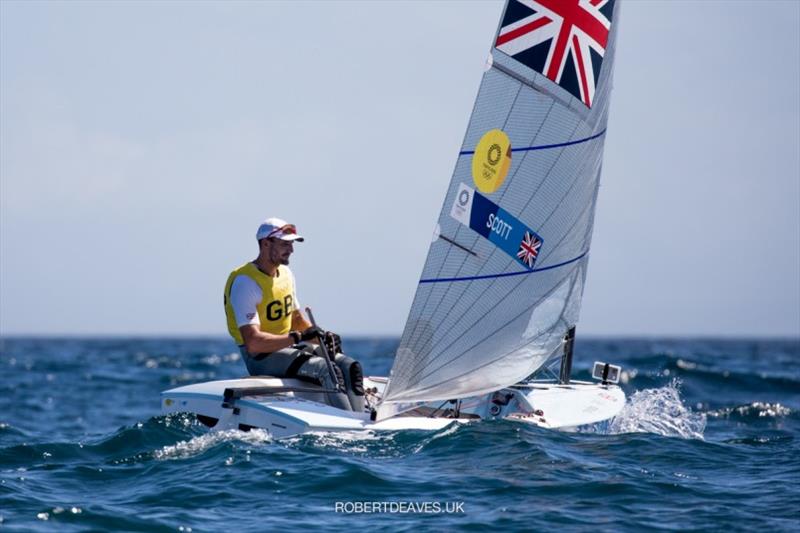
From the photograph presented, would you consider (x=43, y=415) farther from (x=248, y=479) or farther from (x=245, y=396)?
(x=248, y=479)

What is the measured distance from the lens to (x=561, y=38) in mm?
9539

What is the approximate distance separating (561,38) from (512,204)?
54.9 inches

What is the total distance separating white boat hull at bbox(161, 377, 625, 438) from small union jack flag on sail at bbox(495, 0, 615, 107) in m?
2.59

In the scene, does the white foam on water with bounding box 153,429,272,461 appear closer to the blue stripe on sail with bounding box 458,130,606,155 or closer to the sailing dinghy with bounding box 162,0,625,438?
the sailing dinghy with bounding box 162,0,625,438

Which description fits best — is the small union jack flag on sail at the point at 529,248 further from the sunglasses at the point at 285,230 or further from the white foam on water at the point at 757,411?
the white foam on water at the point at 757,411

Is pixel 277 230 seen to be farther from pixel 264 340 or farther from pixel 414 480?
pixel 414 480

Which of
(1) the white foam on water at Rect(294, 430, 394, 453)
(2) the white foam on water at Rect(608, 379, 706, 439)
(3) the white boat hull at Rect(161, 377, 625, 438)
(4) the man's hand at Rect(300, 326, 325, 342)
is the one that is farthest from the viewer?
(2) the white foam on water at Rect(608, 379, 706, 439)

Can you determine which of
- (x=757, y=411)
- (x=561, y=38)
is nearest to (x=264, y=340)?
(x=561, y=38)

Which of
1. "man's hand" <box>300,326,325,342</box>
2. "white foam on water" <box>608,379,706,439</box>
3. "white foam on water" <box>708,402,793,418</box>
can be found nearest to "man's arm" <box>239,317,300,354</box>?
"man's hand" <box>300,326,325,342</box>

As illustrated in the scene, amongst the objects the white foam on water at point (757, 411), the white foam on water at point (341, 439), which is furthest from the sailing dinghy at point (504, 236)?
the white foam on water at point (757, 411)

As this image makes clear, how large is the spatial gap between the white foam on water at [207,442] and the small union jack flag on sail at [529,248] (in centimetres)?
253

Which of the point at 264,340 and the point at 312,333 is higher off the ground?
the point at 312,333

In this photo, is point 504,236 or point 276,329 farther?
point 276,329

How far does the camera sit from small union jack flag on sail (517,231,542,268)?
9669 millimetres
